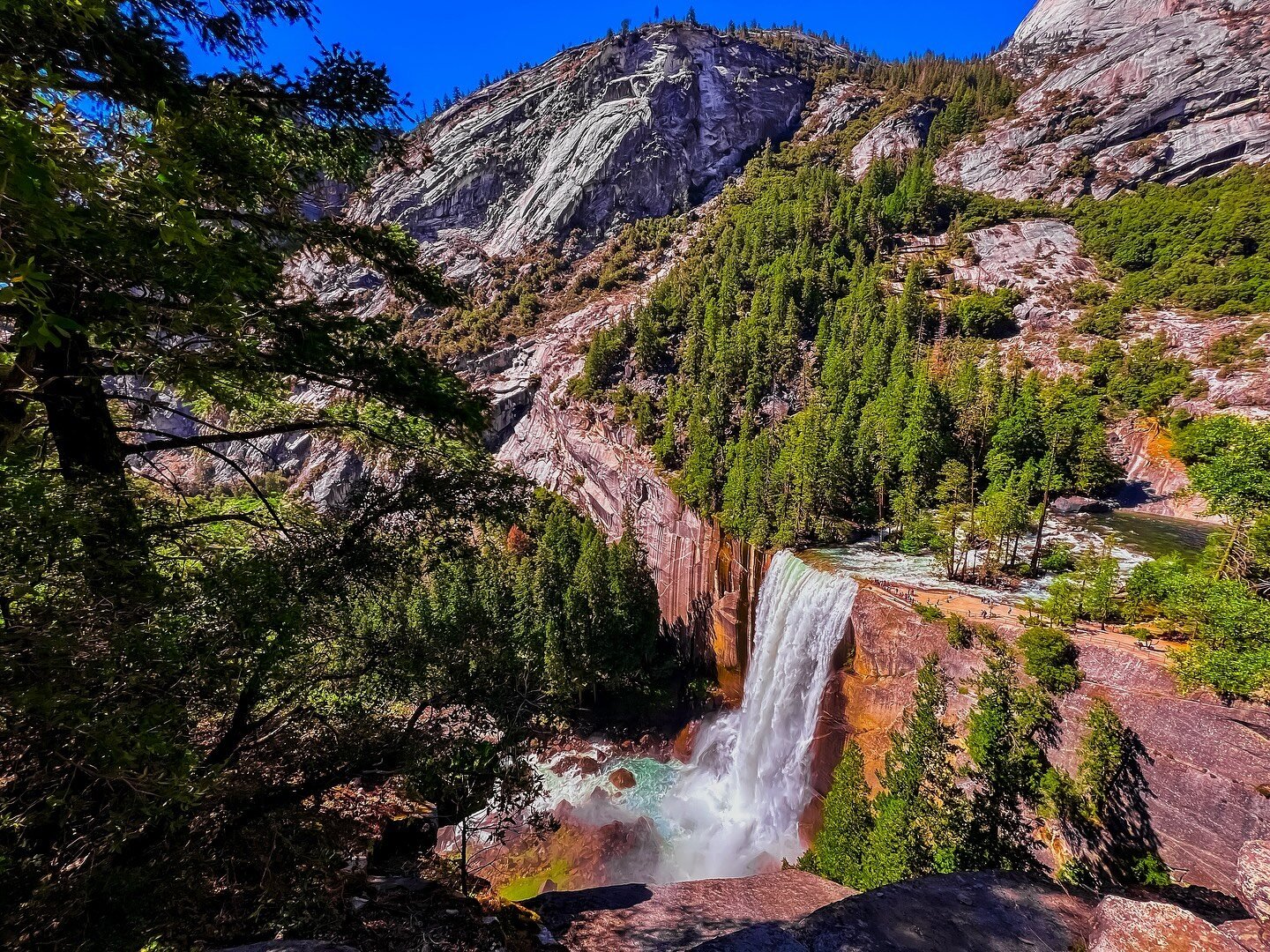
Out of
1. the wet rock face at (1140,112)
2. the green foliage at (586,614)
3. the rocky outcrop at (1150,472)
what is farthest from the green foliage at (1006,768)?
the wet rock face at (1140,112)

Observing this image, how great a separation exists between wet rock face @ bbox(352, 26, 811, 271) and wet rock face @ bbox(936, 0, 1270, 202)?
1546 inches

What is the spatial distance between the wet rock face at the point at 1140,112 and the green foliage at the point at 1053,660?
7189cm

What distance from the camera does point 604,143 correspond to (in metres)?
85.3

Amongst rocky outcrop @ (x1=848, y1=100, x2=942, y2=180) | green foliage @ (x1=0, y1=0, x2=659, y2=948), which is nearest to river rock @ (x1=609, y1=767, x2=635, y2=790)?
green foliage @ (x1=0, y1=0, x2=659, y2=948)

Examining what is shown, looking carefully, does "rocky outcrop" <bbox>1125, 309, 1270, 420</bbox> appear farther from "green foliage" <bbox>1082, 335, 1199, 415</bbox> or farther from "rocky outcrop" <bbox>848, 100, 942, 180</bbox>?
"rocky outcrop" <bbox>848, 100, 942, 180</bbox>

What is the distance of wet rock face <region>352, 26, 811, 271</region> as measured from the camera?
85125 mm

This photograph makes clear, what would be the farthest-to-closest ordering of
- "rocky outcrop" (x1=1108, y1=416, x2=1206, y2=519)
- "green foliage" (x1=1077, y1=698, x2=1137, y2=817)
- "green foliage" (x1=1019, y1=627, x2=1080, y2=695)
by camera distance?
"rocky outcrop" (x1=1108, y1=416, x2=1206, y2=519) < "green foliage" (x1=1019, y1=627, x2=1080, y2=695) < "green foliage" (x1=1077, y1=698, x2=1137, y2=817)

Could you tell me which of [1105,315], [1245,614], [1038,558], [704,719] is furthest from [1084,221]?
[704,719]

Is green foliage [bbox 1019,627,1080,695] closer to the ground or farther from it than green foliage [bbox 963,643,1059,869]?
farther from it

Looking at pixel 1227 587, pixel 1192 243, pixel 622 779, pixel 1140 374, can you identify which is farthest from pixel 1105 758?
pixel 1192 243

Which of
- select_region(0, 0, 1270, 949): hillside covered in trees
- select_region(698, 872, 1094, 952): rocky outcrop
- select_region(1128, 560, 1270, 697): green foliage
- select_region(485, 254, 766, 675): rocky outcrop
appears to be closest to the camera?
select_region(0, 0, 1270, 949): hillside covered in trees

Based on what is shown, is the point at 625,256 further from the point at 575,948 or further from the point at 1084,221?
the point at 575,948

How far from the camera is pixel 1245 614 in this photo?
38.0 feet

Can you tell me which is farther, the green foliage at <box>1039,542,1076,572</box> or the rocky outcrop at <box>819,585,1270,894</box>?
the green foliage at <box>1039,542,1076,572</box>
